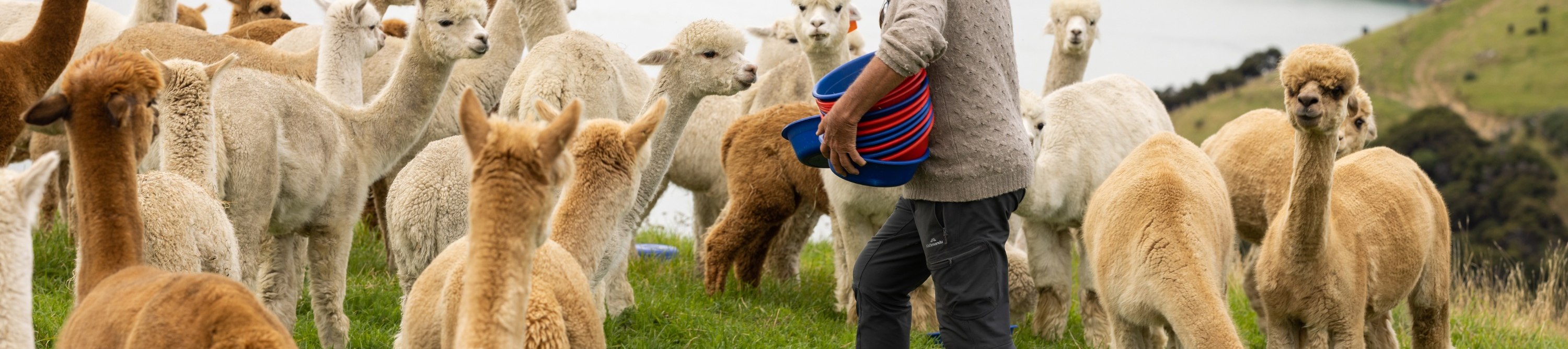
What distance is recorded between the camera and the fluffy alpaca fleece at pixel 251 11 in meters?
11.3

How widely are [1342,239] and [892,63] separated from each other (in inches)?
123

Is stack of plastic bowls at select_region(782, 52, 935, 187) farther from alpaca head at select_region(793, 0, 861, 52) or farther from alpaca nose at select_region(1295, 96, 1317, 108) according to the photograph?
alpaca head at select_region(793, 0, 861, 52)

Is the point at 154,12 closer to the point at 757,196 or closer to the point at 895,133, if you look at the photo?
the point at 757,196

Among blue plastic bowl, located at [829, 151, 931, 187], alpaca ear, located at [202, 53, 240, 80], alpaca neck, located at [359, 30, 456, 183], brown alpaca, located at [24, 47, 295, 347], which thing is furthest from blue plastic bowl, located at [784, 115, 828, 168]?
alpaca neck, located at [359, 30, 456, 183]

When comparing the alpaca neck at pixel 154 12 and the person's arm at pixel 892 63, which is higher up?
the person's arm at pixel 892 63

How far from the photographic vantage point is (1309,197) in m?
5.62

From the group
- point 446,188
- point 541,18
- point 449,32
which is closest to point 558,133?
point 446,188

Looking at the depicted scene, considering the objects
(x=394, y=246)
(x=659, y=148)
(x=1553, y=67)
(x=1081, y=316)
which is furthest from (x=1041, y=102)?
(x=1553, y=67)

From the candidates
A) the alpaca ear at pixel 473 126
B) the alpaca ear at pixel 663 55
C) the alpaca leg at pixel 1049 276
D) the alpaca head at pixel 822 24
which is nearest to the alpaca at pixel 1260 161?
the alpaca leg at pixel 1049 276

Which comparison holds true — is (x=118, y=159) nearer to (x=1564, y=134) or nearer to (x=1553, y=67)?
(x=1564, y=134)

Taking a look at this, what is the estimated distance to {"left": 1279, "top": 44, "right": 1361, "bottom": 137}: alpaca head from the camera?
519 centimetres

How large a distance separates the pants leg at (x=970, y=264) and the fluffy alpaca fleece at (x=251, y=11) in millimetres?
8529

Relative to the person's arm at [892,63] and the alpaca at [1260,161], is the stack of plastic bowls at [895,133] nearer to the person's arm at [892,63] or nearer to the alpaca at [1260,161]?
the person's arm at [892,63]

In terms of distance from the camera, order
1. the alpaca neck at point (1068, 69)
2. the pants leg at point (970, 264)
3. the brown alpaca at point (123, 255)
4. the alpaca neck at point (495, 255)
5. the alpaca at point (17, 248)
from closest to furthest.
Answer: the alpaca neck at point (495, 255)
the brown alpaca at point (123, 255)
the alpaca at point (17, 248)
the pants leg at point (970, 264)
the alpaca neck at point (1068, 69)
